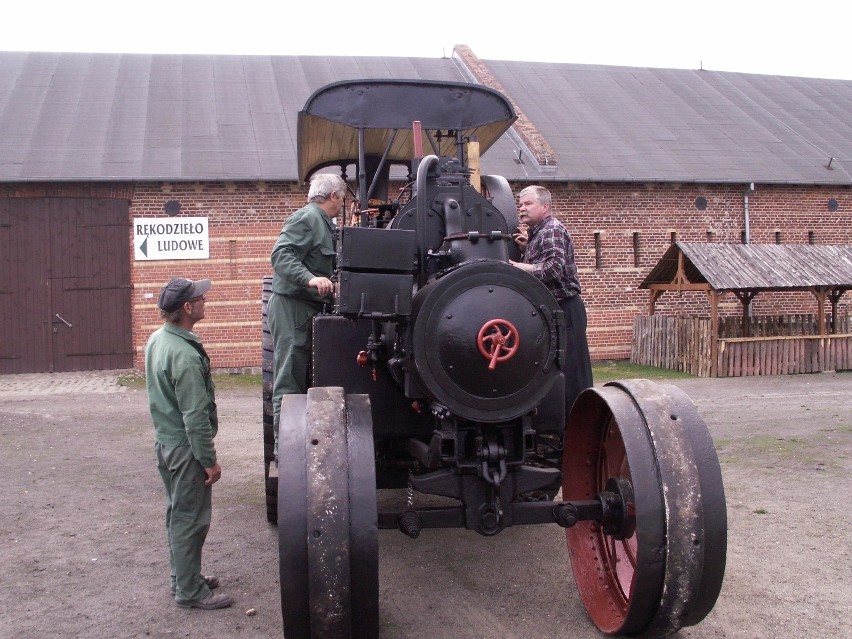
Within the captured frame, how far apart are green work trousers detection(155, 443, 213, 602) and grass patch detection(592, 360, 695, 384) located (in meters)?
9.77

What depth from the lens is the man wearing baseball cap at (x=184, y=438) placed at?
154 inches

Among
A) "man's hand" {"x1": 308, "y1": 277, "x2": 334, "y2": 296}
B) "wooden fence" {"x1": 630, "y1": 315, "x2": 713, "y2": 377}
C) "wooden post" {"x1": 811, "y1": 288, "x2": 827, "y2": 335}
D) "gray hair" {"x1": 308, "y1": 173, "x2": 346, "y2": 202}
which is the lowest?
"wooden fence" {"x1": 630, "y1": 315, "x2": 713, "y2": 377}

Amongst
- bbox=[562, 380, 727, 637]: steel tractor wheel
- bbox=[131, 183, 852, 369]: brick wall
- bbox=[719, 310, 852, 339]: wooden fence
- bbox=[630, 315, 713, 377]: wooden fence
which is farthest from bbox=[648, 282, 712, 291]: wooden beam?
bbox=[562, 380, 727, 637]: steel tractor wheel

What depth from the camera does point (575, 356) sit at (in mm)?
4727

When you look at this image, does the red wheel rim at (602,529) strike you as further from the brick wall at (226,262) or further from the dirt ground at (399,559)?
the brick wall at (226,262)

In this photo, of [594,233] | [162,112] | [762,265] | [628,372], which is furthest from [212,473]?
[162,112]

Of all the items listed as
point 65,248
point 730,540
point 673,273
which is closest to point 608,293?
point 673,273

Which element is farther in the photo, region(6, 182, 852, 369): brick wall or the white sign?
region(6, 182, 852, 369): brick wall

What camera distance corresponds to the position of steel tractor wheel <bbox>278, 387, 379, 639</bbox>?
291 cm

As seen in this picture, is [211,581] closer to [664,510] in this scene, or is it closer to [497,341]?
[497,341]

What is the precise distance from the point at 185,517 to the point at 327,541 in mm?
1364

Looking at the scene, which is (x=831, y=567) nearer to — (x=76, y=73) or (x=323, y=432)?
(x=323, y=432)

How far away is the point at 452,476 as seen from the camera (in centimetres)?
343

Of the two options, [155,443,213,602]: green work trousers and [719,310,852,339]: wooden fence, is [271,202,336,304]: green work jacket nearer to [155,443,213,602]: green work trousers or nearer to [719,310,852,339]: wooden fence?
[155,443,213,602]: green work trousers
